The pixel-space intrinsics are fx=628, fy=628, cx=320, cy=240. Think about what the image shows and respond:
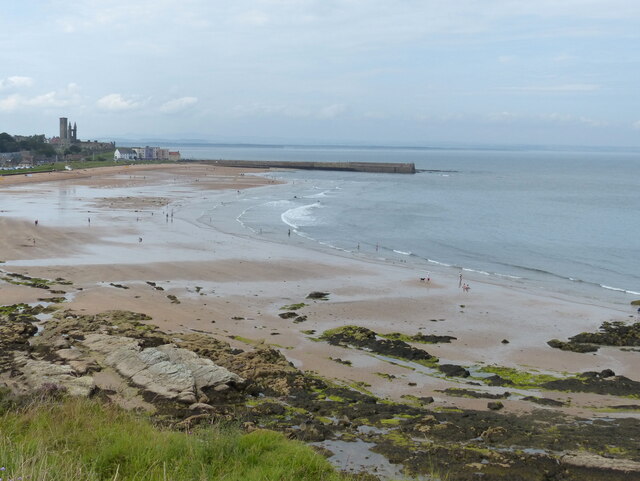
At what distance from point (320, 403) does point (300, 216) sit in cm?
4002

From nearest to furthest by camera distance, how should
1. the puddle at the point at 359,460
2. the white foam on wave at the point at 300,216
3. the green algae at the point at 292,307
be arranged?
the puddle at the point at 359,460 → the green algae at the point at 292,307 → the white foam on wave at the point at 300,216

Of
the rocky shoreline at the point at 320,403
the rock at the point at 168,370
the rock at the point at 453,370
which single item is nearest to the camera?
the rocky shoreline at the point at 320,403

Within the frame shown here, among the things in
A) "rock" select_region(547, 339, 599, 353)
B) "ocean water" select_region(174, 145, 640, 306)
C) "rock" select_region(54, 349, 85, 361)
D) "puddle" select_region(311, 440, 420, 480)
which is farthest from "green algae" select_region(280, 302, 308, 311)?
"puddle" select_region(311, 440, 420, 480)

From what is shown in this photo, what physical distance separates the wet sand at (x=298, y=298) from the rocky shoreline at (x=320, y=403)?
94 cm

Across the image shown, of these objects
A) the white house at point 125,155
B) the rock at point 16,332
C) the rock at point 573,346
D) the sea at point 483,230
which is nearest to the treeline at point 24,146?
the white house at point 125,155

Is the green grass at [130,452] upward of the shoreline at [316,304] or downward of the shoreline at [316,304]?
upward

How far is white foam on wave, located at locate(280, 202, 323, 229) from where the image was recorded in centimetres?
4787

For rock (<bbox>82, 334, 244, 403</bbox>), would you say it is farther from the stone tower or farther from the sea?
the stone tower

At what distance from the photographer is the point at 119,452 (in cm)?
676

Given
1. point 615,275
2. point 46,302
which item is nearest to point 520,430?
point 46,302

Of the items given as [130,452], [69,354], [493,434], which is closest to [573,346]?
[493,434]

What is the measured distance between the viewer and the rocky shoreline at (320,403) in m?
10.3

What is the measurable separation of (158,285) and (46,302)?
17.0 feet

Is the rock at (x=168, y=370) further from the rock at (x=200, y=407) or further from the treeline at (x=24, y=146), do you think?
the treeline at (x=24, y=146)
